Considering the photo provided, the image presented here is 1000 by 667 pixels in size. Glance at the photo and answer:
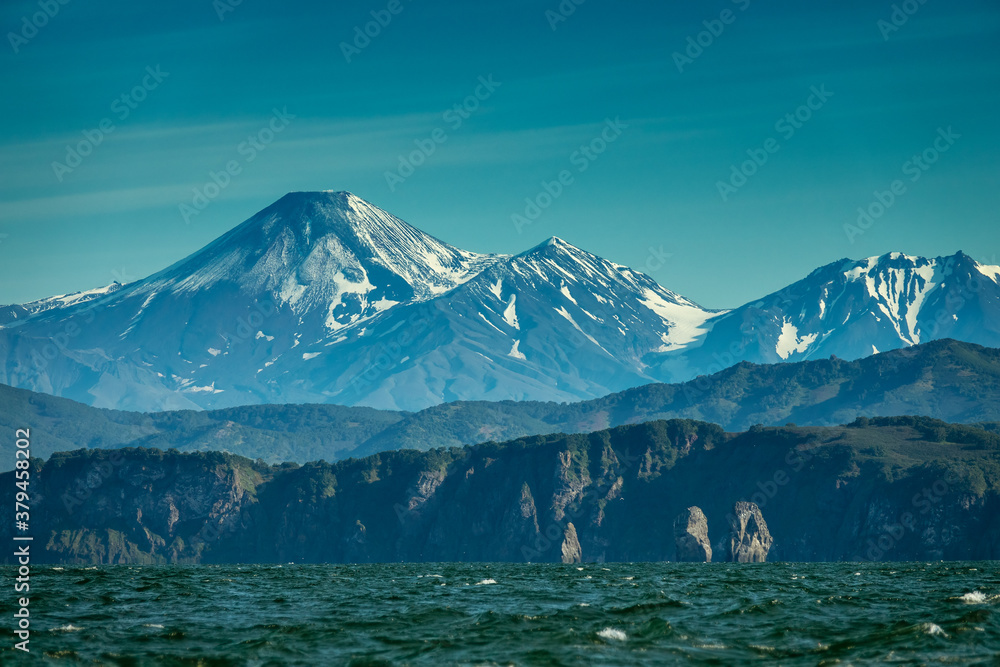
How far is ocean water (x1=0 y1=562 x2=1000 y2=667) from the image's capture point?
69.1 meters

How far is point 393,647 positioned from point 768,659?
75.9ft

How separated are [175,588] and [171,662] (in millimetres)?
52718

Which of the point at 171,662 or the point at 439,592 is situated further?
the point at 439,592

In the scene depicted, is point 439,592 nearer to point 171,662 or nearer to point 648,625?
point 648,625

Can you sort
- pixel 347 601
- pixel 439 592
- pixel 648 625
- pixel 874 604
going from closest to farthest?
pixel 648 625 < pixel 874 604 < pixel 347 601 < pixel 439 592

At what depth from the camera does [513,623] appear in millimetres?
83625

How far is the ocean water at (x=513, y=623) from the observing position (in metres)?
69.1

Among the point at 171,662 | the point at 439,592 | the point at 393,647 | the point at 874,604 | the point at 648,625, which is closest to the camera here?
the point at 171,662

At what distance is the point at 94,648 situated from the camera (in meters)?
71.4

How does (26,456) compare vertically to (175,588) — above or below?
above

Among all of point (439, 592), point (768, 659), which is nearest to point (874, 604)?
point (768, 659)

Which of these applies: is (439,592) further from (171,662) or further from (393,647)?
(171,662)

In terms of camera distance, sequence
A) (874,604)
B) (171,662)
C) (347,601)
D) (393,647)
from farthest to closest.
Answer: (347,601)
(874,604)
(393,647)
(171,662)

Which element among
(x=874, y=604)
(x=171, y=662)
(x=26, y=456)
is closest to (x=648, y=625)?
(x=874, y=604)
